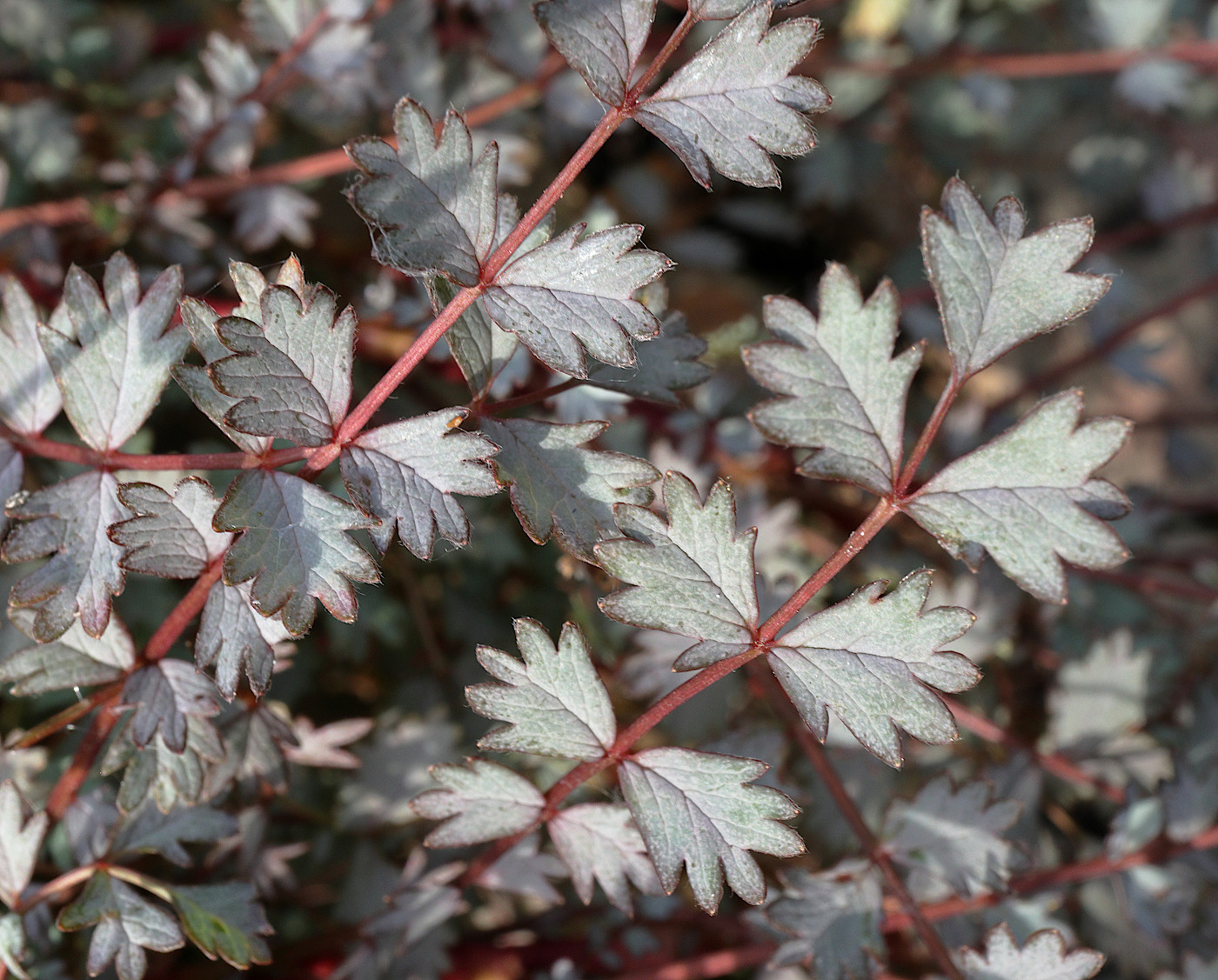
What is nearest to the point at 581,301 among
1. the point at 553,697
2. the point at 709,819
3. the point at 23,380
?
the point at 553,697

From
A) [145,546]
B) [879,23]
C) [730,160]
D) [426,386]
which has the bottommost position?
[426,386]

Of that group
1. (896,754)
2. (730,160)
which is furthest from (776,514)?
(730,160)

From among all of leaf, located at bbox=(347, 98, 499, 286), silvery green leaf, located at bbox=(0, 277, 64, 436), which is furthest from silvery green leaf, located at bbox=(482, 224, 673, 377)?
silvery green leaf, located at bbox=(0, 277, 64, 436)

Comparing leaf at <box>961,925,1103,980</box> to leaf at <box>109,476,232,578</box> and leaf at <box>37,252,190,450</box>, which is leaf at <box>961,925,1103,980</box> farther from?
leaf at <box>37,252,190,450</box>

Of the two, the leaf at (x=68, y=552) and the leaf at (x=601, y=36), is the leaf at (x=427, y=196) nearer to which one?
the leaf at (x=601, y=36)

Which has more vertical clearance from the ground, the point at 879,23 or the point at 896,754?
the point at 879,23

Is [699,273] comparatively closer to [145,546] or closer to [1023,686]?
[1023,686]

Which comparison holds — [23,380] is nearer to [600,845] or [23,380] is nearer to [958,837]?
[600,845]
